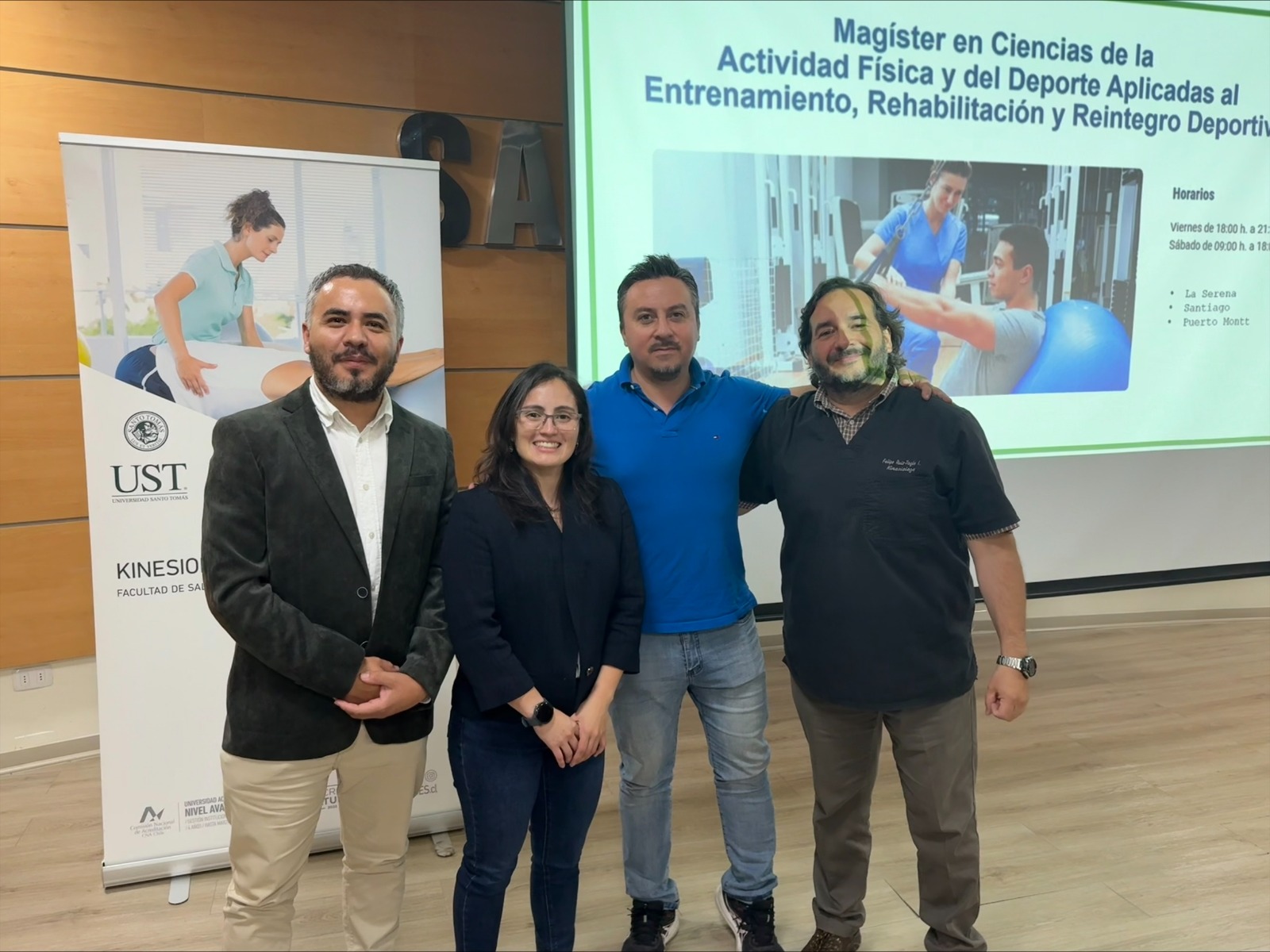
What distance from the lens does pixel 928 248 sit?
2762mm

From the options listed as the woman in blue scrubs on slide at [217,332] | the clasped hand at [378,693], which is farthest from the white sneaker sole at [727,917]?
the woman in blue scrubs on slide at [217,332]

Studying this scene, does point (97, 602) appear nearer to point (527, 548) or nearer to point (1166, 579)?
point (527, 548)

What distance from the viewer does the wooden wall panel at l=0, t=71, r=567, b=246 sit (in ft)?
8.94

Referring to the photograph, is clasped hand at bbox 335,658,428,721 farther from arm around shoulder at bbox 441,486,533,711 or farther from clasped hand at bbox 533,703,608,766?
clasped hand at bbox 533,703,608,766

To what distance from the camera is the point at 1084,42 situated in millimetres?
2779

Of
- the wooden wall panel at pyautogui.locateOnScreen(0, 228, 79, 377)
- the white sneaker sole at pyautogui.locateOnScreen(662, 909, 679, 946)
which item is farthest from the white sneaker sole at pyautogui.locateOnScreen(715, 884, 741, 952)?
the wooden wall panel at pyautogui.locateOnScreen(0, 228, 79, 377)

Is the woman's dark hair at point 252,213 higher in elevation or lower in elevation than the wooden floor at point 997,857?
higher

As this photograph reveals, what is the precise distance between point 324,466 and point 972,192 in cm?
234

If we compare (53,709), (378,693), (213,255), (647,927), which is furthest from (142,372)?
(647,927)

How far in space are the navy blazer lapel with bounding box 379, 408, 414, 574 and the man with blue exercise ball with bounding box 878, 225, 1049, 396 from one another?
1.88 metres

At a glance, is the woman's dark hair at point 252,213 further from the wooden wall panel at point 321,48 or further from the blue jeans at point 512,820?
the blue jeans at point 512,820

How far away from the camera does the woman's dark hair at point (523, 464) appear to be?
154 cm

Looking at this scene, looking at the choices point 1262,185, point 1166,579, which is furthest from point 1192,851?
point 1262,185

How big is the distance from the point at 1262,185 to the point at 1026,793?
240 centimetres
